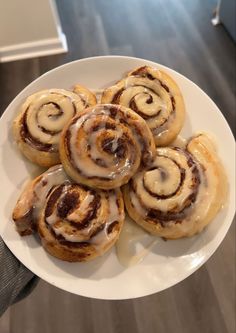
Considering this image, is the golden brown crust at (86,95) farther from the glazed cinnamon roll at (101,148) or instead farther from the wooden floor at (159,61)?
the wooden floor at (159,61)

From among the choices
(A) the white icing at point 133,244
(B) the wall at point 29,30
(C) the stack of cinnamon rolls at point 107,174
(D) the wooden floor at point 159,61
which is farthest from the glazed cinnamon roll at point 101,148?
(B) the wall at point 29,30

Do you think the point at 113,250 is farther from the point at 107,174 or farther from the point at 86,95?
the point at 86,95

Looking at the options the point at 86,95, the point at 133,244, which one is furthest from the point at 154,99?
the point at 133,244

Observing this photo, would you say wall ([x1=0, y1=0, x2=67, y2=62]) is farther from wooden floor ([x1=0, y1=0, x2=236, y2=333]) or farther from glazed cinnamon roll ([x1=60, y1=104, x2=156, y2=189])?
glazed cinnamon roll ([x1=60, y1=104, x2=156, y2=189])

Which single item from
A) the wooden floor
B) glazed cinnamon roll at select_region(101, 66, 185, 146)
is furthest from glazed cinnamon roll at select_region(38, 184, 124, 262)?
the wooden floor

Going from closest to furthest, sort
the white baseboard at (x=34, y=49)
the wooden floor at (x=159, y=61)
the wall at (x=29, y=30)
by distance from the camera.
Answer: the wooden floor at (x=159, y=61) → the wall at (x=29, y=30) → the white baseboard at (x=34, y=49)

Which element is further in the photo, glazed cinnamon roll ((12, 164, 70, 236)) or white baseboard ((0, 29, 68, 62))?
white baseboard ((0, 29, 68, 62))

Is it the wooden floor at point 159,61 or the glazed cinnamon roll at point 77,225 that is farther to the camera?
the wooden floor at point 159,61

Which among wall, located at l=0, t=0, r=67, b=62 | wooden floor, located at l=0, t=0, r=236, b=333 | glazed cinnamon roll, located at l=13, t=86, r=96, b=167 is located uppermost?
wall, located at l=0, t=0, r=67, b=62
